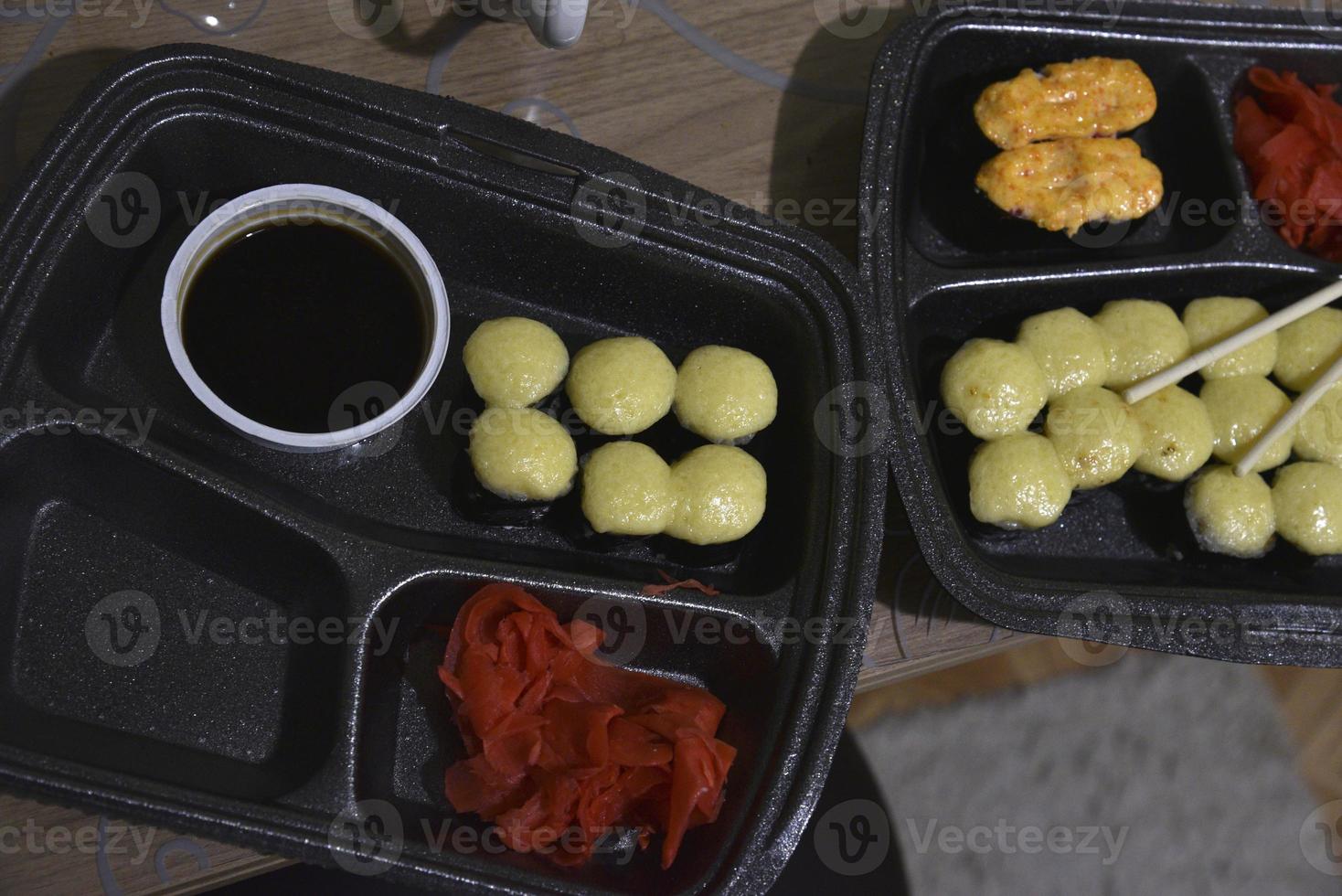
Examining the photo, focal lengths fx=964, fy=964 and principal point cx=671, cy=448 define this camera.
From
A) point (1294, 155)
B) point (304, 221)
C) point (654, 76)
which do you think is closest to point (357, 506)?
point (304, 221)

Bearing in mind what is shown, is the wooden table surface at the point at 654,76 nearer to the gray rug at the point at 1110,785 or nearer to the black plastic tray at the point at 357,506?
the black plastic tray at the point at 357,506

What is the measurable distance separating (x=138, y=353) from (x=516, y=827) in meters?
1.14

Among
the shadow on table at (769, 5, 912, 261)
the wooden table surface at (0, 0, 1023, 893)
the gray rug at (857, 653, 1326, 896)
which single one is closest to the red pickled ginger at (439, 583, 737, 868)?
the wooden table surface at (0, 0, 1023, 893)

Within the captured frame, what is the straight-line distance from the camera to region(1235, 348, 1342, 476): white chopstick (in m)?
1.98

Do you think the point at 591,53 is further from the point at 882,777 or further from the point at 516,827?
the point at 882,777

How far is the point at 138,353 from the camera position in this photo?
1.84m

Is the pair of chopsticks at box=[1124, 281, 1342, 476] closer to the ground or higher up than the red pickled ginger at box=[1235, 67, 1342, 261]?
closer to the ground

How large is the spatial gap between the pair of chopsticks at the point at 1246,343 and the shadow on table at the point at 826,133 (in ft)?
2.24

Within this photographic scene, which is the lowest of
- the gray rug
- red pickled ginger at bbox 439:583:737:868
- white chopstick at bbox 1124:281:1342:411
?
the gray rug

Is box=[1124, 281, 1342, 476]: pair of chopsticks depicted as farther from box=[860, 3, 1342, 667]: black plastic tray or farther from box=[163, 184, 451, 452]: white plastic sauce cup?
box=[163, 184, 451, 452]: white plastic sauce cup

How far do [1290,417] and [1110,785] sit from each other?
1664mm

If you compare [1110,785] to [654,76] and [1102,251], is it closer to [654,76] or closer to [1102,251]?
[1102,251]

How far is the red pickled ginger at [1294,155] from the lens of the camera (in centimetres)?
208

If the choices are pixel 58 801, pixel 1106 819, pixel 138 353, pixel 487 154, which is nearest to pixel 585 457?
pixel 487 154
